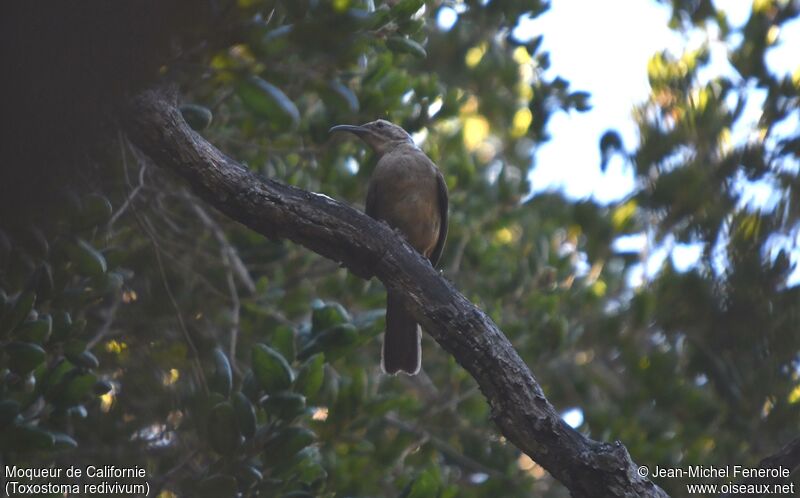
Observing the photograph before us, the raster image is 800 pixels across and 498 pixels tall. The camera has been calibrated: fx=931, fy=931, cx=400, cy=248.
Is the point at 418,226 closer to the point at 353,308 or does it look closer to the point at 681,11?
the point at 353,308

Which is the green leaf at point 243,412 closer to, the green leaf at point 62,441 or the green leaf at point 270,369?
the green leaf at point 270,369

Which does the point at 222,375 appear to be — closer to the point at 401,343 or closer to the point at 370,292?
the point at 401,343

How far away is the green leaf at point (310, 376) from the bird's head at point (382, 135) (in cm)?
244

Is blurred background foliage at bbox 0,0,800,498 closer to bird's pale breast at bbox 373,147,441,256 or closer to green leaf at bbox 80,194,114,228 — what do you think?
green leaf at bbox 80,194,114,228

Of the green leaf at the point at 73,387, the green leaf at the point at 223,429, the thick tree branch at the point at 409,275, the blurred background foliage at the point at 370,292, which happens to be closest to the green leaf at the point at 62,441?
the blurred background foliage at the point at 370,292

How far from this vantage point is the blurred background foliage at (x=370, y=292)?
452 centimetres

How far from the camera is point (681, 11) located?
7781 mm

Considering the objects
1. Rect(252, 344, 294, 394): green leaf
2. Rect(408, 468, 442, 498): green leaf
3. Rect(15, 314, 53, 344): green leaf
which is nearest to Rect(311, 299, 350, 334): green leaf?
Rect(252, 344, 294, 394): green leaf

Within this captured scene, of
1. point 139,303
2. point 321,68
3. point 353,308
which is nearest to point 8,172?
point 321,68

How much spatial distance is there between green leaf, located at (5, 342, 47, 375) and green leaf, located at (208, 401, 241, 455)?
84 cm

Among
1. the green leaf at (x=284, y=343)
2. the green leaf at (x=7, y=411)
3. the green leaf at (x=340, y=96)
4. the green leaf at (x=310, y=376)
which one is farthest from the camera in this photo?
the green leaf at (x=284, y=343)

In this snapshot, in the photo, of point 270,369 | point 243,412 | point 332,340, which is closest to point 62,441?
point 243,412

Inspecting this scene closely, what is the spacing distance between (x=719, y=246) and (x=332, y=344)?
2.34 m

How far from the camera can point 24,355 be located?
4.28 metres
